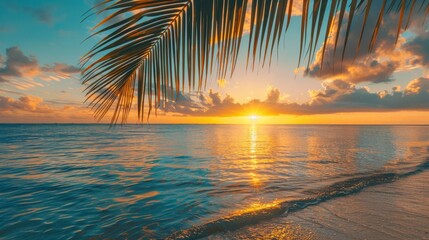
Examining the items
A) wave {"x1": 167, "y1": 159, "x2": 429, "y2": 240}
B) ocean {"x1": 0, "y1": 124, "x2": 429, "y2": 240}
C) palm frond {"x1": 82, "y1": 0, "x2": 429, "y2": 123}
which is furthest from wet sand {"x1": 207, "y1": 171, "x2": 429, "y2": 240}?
palm frond {"x1": 82, "y1": 0, "x2": 429, "y2": 123}

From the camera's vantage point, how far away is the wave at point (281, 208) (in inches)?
228

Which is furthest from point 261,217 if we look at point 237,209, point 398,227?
point 398,227

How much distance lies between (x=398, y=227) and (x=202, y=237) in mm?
4145

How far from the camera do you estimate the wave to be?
19.0 feet

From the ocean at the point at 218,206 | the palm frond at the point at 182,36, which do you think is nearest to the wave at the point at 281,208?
the ocean at the point at 218,206

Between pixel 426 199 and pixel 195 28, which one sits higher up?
pixel 195 28

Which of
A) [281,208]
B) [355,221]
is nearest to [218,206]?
[281,208]

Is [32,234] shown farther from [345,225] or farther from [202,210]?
[345,225]

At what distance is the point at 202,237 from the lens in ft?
18.1

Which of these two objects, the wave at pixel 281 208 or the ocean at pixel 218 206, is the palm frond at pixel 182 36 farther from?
the wave at pixel 281 208

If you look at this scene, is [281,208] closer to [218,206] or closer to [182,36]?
[218,206]

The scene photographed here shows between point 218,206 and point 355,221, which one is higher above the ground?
point 355,221

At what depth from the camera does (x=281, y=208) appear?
705 cm

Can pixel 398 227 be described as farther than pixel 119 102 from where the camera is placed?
Yes
